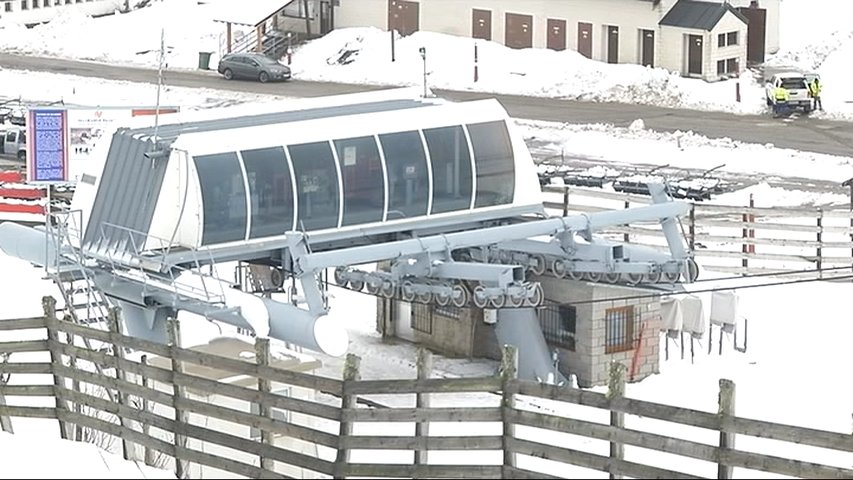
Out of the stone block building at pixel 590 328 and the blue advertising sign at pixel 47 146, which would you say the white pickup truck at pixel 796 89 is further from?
the stone block building at pixel 590 328

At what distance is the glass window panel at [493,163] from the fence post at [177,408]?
37.6 feet

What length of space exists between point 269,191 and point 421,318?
10.7 feet

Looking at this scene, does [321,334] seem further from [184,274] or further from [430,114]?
[430,114]

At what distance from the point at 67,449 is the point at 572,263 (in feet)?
38.5

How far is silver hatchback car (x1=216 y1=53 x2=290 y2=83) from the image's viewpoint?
59.1 m

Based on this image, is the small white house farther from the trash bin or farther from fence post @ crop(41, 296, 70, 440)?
fence post @ crop(41, 296, 70, 440)

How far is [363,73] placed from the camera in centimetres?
5962

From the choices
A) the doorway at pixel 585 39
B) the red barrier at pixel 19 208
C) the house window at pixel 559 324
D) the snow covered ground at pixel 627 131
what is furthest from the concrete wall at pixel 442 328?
the doorway at pixel 585 39

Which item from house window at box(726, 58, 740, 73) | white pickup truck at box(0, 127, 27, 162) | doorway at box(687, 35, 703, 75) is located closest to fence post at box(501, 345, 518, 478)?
white pickup truck at box(0, 127, 27, 162)

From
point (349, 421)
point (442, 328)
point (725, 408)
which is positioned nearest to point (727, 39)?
point (442, 328)

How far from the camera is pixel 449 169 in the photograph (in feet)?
86.8

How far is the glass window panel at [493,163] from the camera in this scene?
2678 cm

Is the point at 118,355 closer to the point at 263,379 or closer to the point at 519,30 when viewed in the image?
the point at 263,379

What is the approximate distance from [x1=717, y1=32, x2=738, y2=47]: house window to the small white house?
3 cm
